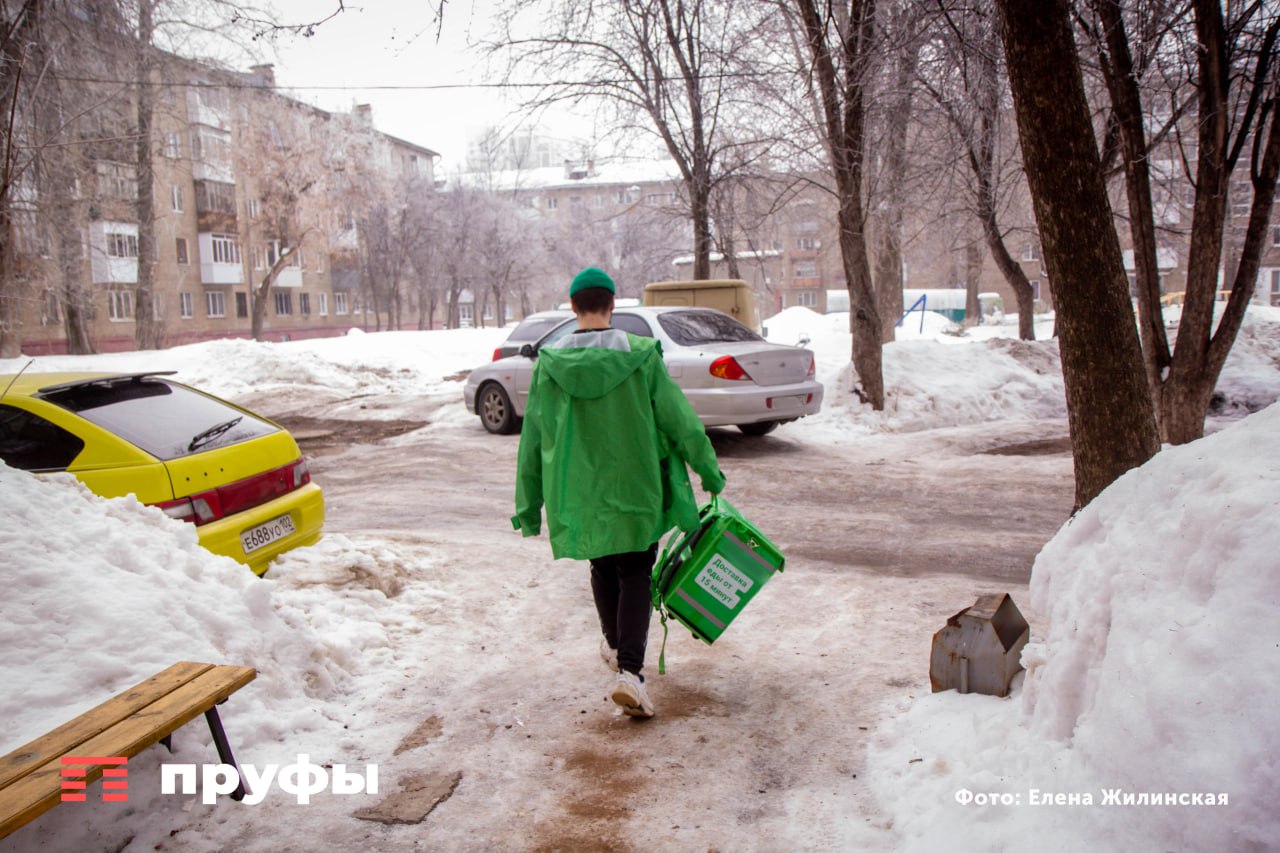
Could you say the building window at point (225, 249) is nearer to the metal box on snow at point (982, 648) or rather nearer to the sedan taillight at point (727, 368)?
the sedan taillight at point (727, 368)

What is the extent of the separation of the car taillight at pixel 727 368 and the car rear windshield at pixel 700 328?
52 cm

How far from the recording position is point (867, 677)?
4.19 metres

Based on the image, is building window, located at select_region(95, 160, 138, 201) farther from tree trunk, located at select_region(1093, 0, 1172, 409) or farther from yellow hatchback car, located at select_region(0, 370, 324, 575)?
tree trunk, located at select_region(1093, 0, 1172, 409)

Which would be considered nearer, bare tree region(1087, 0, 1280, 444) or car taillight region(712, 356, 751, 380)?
bare tree region(1087, 0, 1280, 444)

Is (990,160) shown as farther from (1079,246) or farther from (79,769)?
(79,769)

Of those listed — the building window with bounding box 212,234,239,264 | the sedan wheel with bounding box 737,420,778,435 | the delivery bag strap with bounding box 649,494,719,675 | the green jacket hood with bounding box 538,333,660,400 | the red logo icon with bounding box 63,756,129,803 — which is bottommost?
the sedan wheel with bounding box 737,420,778,435

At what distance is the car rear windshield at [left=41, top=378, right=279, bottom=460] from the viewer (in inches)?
193

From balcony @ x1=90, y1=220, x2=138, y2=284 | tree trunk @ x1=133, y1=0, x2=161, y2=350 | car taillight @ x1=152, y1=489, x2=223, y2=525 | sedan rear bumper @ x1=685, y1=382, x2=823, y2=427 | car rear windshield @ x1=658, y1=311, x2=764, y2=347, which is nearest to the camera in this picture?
car taillight @ x1=152, y1=489, x2=223, y2=525

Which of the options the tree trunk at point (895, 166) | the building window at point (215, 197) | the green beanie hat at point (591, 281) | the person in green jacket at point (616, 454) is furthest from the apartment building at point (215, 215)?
the person in green jacket at point (616, 454)

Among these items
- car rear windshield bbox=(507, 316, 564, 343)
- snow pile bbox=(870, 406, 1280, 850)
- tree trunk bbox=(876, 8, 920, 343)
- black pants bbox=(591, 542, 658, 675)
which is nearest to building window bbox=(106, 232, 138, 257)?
car rear windshield bbox=(507, 316, 564, 343)

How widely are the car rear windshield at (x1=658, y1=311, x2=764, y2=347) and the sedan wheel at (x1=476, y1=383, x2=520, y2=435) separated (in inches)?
102

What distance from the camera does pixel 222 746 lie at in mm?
3180

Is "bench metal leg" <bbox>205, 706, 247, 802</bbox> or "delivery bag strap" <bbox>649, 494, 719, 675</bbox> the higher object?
"delivery bag strap" <bbox>649, 494, 719, 675</bbox>

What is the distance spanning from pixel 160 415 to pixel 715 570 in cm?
321
